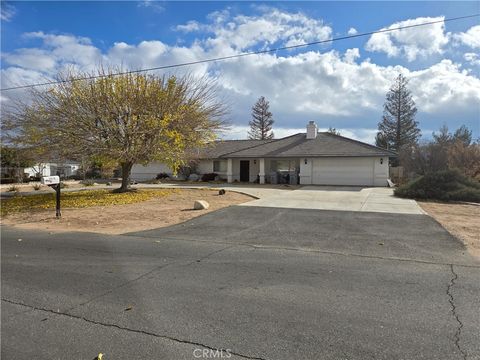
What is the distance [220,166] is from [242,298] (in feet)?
88.5

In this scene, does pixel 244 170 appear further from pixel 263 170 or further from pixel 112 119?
pixel 112 119

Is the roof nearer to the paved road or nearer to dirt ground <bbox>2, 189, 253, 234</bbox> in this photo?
dirt ground <bbox>2, 189, 253, 234</bbox>

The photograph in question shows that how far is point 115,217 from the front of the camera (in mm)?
12133

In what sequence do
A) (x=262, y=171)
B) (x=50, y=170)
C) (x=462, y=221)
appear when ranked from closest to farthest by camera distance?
(x=462, y=221)
(x=262, y=171)
(x=50, y=170)

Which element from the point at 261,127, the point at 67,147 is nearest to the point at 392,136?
the point at 261,127

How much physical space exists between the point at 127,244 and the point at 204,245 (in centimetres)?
169

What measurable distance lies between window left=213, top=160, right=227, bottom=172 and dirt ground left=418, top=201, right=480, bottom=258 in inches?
747

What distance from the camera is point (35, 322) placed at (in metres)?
3.93

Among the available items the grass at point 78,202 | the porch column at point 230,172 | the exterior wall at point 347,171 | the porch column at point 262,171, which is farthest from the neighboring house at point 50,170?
the exterior wall at point 347,171

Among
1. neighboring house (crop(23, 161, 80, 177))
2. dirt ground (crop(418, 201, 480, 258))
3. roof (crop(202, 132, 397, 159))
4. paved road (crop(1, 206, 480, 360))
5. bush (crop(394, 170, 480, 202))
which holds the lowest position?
paved road (crop(1, 206, 480, 360))

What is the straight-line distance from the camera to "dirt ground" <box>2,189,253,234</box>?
34.4 ft

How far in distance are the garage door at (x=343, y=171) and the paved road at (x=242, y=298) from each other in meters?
17.4

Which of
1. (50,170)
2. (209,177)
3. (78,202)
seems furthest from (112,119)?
(50,170)

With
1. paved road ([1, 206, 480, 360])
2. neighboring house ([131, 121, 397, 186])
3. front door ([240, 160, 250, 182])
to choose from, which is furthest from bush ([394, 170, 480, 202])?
front door ([240, 160, 250, 182])
